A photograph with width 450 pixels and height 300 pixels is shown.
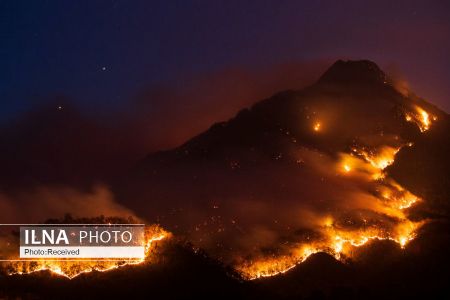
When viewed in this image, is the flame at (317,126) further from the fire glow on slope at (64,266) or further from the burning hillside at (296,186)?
the fire glow on slope at (64,266)

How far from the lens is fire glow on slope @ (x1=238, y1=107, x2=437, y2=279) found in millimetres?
28516

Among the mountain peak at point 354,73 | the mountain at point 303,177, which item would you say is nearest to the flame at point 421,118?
the mountain at point 303,177

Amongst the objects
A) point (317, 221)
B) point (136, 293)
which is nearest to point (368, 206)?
point (317, 221)

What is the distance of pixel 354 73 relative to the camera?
5969cm

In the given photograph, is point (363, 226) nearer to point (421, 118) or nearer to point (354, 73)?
point (421, 118)

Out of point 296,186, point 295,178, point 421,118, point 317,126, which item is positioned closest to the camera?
point 296,186

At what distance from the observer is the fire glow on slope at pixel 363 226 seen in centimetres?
2852

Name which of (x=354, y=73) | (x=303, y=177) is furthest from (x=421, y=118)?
(x=303, y=177)

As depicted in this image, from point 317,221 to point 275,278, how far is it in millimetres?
8363

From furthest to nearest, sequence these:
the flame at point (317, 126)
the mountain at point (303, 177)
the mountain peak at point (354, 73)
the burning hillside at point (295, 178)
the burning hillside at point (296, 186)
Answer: the mountain peak at point (354, 73), the flame at point (317, 126), the mountain at point (303, 177), the burning hillside at point (295, 178), the burning hillside at point (296, 186)

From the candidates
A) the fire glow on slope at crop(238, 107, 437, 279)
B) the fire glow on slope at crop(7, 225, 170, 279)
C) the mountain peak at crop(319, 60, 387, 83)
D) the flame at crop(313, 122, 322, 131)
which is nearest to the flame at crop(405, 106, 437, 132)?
the fire glow on slope at crop(238, 107, 437, 279)

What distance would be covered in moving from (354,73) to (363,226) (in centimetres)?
2980

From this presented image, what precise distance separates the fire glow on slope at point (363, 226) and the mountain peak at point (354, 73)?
457 inches

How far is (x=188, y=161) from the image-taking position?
4588 cm
